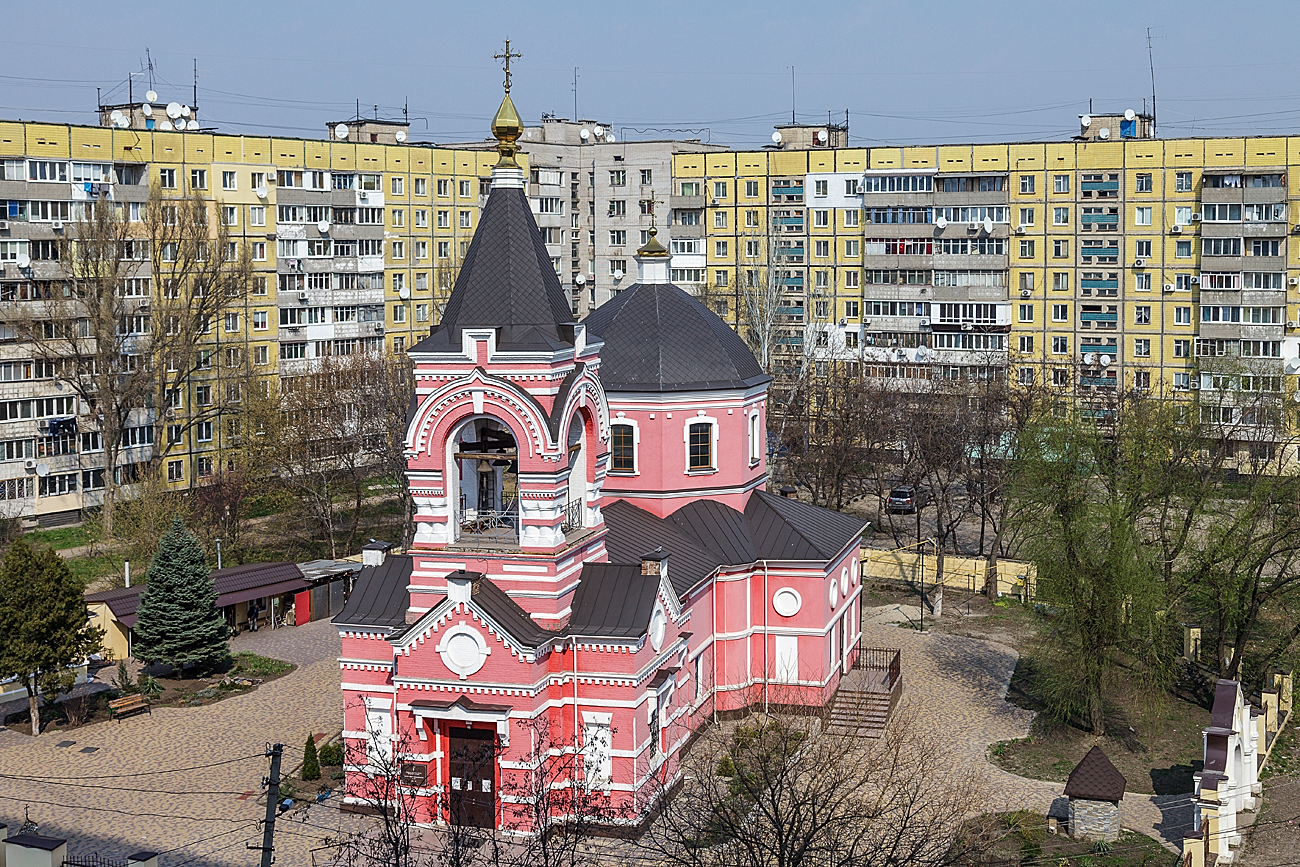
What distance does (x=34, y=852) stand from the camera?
2111cm

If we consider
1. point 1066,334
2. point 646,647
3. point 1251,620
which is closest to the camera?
point 646,647

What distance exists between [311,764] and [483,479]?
235 inches

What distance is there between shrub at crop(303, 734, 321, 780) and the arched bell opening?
5.20 meters

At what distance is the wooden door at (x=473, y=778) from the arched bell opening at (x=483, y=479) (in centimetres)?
323

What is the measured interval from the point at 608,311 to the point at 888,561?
530 inches

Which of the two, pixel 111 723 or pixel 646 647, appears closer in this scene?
pixel 646 647

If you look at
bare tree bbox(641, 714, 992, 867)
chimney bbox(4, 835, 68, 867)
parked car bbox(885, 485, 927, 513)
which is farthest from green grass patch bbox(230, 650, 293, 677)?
parked car bbox(885, 485, 927, 513)

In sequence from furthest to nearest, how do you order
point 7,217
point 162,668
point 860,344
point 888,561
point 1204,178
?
1. point 860,344
2. point 1204,178
3. point 7,217
4. point 888,561
5. point 162,668

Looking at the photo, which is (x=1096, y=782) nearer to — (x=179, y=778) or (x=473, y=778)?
(x=473, y=778)

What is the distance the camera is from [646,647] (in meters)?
25.1

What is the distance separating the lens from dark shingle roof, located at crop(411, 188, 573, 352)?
24625 mm

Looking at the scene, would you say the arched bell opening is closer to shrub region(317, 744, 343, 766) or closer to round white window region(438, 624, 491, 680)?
round white window region(438, 624, 491, 680)

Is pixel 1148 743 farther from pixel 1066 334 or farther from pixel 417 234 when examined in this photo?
pixel 417 234

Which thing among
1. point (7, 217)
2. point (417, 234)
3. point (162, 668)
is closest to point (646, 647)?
point (162, 668)
